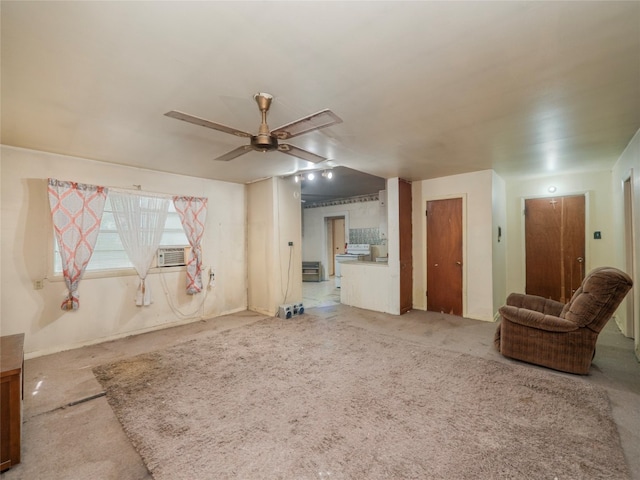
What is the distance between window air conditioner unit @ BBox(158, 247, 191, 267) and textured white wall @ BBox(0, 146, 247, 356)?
0.14 m

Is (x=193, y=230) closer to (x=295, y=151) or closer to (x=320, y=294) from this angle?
(x=295, y=151)

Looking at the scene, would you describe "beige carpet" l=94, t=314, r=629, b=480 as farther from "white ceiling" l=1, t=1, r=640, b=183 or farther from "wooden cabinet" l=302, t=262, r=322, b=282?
"wooden cabinet" l=302, t=262, r=322, b=282

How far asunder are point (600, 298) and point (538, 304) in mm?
816

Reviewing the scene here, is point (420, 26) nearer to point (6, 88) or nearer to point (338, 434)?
point (338, 434)

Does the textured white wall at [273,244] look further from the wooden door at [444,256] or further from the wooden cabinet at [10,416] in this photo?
the wooden cabinet at [10,416]

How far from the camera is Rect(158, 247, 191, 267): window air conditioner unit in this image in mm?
4246

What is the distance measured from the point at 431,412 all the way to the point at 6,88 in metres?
3.75

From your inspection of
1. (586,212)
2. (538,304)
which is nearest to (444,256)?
(538,304)

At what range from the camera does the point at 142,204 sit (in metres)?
3.98

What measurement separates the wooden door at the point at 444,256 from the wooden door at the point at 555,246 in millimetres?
1558

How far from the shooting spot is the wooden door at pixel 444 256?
183 inches

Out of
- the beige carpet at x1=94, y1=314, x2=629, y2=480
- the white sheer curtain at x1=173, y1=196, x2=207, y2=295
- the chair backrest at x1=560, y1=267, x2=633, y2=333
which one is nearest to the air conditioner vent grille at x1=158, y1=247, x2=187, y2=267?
the white sheer curtain at x1=173, y1=196, x2=207, y2=295

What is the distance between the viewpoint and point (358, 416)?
6.64ft

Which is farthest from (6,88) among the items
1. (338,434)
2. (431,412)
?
(431,412)
